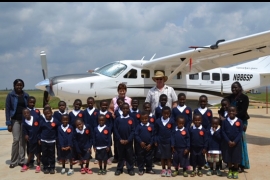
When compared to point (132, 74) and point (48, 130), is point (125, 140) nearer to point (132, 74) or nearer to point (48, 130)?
point (48, 130)

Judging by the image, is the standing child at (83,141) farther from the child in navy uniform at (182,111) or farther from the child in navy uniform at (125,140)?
the child in navy uniform at (182,111)

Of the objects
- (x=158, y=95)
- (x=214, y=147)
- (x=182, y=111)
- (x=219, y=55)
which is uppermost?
(x=219, y=55)

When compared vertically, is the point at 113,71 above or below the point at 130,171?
above

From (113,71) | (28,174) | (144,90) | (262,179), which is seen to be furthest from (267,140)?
(28,174)

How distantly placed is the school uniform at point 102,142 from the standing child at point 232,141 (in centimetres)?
217

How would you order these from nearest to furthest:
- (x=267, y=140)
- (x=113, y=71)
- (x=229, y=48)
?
(x=267, y=140) < (x=229, y=48) < (x=113, y=71)

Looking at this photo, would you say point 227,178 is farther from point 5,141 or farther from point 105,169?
point 5,141

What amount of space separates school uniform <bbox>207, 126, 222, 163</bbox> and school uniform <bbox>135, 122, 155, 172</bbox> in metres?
1.08

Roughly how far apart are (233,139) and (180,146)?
973 millimetres

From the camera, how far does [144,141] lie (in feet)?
18.9

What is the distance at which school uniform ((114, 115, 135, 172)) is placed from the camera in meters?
5.77

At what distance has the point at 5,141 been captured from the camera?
9.29 metres

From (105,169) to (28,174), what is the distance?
147cm

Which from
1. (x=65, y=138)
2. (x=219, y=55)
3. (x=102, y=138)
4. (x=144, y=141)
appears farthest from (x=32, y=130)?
(x=219, y=55)
